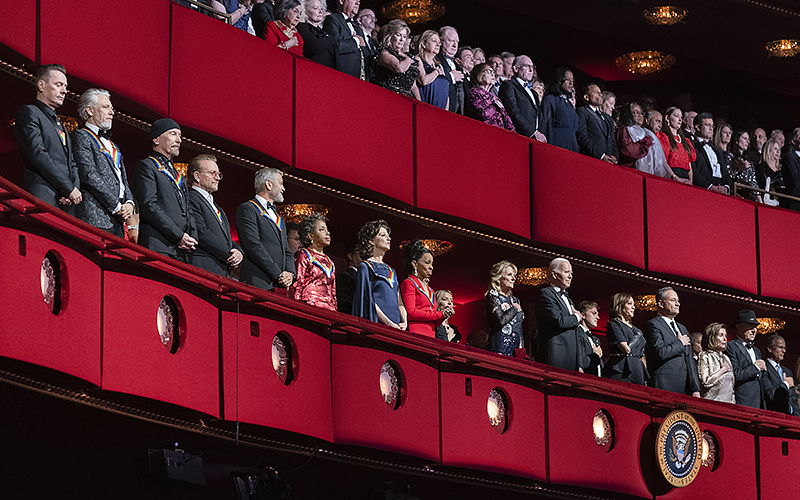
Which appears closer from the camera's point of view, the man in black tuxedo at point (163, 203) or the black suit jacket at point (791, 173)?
the man in black tuxedo at point (163, 203)

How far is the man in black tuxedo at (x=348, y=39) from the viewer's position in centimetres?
1002

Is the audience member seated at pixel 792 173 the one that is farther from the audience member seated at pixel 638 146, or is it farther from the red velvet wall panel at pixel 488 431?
the red velvet wall panel at pixel 488 431

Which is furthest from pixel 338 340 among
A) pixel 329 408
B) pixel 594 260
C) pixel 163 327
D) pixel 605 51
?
pixel 605 51

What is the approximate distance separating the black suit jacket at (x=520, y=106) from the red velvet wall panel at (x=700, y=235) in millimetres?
1335

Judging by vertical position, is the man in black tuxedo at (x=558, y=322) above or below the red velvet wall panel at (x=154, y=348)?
above

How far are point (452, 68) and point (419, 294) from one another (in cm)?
259

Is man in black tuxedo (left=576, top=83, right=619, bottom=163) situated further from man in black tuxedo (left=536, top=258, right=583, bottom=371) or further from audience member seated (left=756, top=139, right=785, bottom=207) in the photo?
man in black tuxedo (left=536, top=258, right=583, bottom=371)

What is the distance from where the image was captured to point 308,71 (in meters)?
9.65

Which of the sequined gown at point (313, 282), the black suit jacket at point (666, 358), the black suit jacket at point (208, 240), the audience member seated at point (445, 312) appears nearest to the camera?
the black suit jacket at point (208, 240)

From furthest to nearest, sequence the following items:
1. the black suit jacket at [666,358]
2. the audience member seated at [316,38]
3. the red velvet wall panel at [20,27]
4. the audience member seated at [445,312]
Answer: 1. the black suit jacket at [666,358]
2. the audience member seated at [316,38]
3. the audience member seated at [445,312]
4. the red velvet wall panel at [20,27]

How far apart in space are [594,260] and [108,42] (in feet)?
16.8

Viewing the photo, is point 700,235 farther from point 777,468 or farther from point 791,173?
point 777,468

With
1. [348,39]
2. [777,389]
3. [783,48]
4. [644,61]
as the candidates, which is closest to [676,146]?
[644,61]

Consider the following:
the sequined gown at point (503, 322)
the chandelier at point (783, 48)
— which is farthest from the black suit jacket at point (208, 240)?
the chandelier at point (783, 48)
